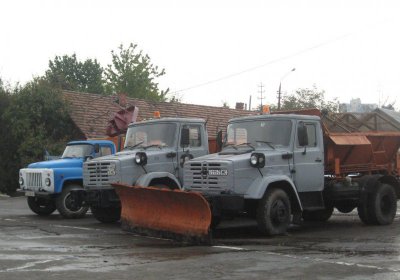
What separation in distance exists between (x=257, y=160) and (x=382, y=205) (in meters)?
4.26

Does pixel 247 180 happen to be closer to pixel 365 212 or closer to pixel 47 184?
pixel 365 212

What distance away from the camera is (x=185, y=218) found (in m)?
10.9

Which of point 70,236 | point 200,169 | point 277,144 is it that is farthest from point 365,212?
point 70,236

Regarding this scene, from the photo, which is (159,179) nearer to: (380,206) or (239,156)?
(239,156)

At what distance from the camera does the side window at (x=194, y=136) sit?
13727mm

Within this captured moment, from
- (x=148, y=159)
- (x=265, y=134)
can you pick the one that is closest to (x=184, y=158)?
(x=148, y=159)

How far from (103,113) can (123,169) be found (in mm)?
18647

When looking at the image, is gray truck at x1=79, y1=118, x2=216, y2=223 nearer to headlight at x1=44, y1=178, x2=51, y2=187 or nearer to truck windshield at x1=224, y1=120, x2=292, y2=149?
truck windshield at x1=224, y1=120, x2=292, y2=149

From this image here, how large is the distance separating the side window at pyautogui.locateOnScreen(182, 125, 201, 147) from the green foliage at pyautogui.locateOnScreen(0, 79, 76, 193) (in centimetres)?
1563

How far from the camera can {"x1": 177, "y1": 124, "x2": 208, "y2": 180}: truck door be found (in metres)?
13.5

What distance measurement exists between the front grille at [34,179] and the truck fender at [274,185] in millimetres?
7139

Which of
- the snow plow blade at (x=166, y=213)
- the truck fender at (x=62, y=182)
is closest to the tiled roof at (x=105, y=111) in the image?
the truck fender at (x=62, y=182)

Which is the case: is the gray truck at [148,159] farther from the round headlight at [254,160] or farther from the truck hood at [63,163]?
the round headlight at [254,160]

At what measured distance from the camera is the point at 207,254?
9.35m
